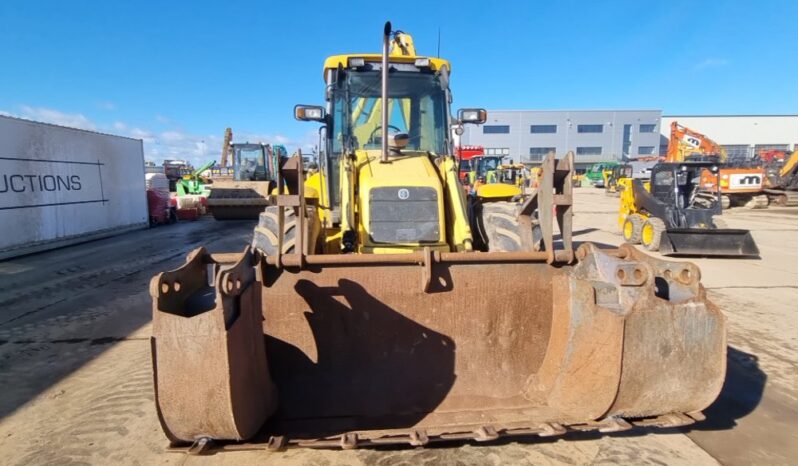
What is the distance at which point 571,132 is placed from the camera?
65.9 meters

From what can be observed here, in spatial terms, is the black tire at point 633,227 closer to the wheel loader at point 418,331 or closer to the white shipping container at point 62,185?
the wheel loader at point 418,331

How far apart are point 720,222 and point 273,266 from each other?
38.4ft

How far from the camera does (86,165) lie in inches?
500

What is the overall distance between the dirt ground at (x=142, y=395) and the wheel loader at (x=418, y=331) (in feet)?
1.10

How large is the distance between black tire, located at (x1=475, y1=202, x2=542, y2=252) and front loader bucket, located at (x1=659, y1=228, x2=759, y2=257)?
6.63m

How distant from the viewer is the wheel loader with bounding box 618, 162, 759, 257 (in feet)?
30.8

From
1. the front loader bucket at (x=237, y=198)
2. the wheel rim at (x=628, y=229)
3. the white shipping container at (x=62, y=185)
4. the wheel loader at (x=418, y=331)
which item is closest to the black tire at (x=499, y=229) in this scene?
the wheel loader at (x=418, y=331)

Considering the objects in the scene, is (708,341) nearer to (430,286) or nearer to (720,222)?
(430,286)

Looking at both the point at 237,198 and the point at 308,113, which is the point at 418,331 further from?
the point at 237,198

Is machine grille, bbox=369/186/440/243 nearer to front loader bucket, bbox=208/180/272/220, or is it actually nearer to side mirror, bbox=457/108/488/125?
side mirror, bbox=457/108/488/125

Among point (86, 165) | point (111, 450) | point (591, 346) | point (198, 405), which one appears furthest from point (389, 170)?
point (86, 165)

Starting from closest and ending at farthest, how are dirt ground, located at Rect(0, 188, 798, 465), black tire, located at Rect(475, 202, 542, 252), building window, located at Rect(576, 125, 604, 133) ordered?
dirt ground, located at Rect(0, 188, 798, 465)
black tire, located at Rect(475, 202, 542, 252)
building window, located at Rect(576, 125, 604, 133)

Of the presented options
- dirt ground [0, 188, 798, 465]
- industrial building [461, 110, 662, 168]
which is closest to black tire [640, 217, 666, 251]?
dirt ground [0, 188, 798, 465]

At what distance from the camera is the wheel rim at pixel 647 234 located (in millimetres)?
10558
